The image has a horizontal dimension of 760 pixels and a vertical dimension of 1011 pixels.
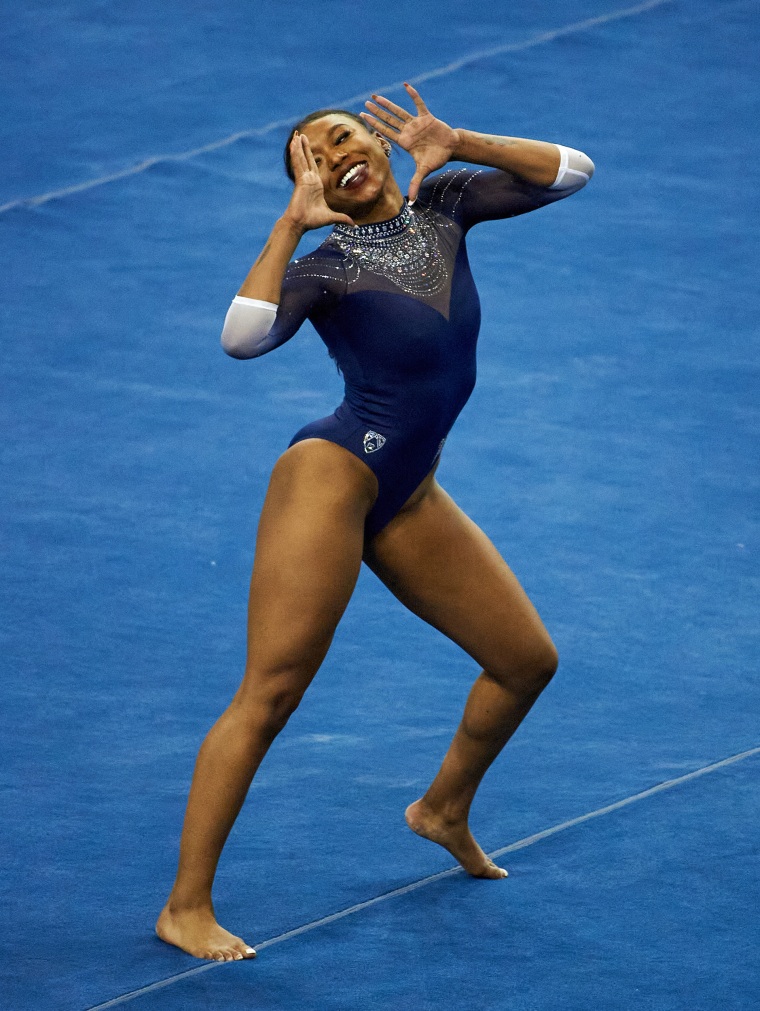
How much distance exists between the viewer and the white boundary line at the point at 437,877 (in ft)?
11.2

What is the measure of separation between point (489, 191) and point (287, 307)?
625mm

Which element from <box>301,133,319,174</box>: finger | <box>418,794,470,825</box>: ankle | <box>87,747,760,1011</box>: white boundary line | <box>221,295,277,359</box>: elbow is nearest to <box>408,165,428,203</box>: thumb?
<box>301,133,319,174</box>: finger

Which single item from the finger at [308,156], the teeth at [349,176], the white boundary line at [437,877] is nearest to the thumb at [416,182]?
the teeth at [349,176]

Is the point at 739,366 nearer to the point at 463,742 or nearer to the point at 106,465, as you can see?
the point at 106,465

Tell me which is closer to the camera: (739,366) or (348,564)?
(348,564)

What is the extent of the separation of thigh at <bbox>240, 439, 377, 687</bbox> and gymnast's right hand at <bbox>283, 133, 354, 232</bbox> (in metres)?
0.47

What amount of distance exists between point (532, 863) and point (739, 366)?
3190mm

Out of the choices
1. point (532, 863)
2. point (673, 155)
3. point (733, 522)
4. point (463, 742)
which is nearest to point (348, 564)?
point (463, 742)

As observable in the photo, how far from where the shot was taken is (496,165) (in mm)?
3688

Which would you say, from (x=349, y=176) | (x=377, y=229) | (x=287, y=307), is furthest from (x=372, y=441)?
(x=349, y=176)

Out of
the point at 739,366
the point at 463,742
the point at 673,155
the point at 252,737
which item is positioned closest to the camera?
the point at 252,737

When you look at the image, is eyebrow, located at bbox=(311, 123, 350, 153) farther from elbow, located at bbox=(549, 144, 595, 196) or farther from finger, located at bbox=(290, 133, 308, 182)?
elbow, located at bbox=(549, 144, 595, 196)

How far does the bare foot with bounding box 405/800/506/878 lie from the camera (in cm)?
384

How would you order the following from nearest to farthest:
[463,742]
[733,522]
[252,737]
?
[252,737]
[463,742]
[733,522]
